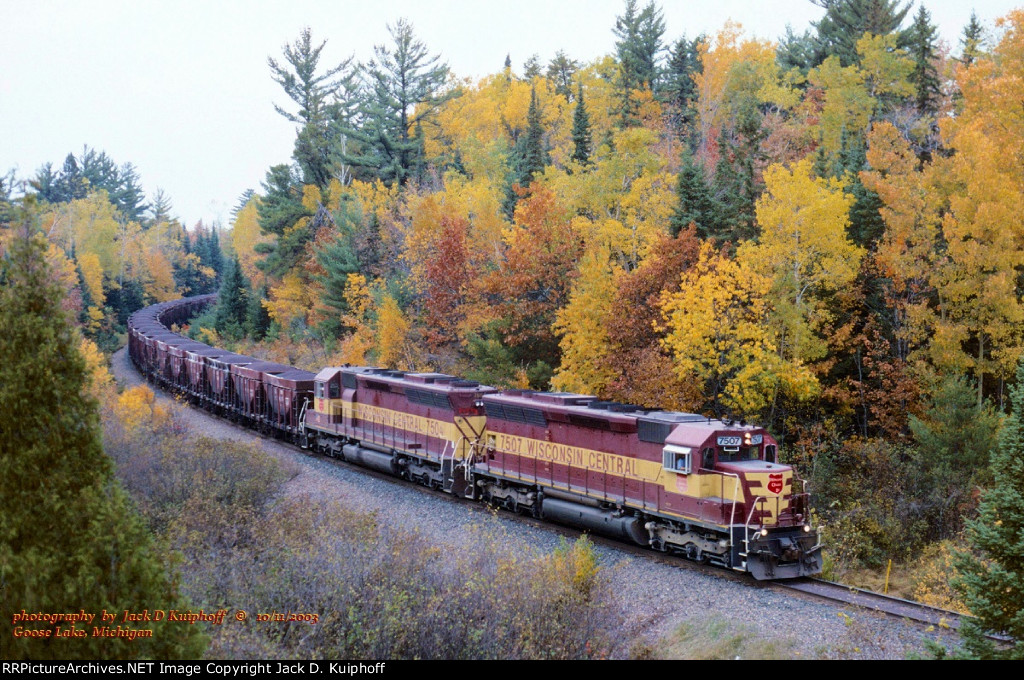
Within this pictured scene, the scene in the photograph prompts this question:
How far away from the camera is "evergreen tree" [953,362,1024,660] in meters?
10.2

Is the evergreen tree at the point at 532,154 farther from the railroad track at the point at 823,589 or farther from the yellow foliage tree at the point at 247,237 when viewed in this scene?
the yellow foliage tree at the point at 247,237

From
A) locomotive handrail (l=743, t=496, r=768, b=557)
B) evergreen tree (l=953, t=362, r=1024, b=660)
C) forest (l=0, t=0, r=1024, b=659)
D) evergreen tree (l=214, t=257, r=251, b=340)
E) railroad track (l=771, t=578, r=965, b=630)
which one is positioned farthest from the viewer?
evergreen tree (l=214, t=257, r=251, b=340)

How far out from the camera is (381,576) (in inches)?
506

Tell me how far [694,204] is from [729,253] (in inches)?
86.6

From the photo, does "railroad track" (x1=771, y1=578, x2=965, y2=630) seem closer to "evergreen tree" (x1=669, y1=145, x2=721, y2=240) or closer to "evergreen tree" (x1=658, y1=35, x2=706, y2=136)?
"evergreen tree" (x1=669, y1=145, x2=721, y2=240)

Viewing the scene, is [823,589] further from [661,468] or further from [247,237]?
[247,237]

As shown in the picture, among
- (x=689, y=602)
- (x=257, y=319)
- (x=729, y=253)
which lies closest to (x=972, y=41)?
(x=729, y=253)

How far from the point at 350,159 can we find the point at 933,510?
49005 mm

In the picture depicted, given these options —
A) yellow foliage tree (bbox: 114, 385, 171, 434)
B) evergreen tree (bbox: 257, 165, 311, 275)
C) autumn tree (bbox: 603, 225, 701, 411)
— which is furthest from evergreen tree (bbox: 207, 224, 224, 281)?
autumn tree (bbox: 603, 225, 701, 411)

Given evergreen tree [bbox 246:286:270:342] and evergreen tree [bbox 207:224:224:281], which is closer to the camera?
evergreen tree [bbox 246:286:270:342]

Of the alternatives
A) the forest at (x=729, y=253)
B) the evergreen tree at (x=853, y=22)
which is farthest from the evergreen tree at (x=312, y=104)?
the evergreen tree at (x=853, y=22)

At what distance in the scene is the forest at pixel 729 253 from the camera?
2370 centimetres

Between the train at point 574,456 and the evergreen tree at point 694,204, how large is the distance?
34.3 ft

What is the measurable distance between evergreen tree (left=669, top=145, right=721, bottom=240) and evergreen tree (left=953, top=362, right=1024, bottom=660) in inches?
798
